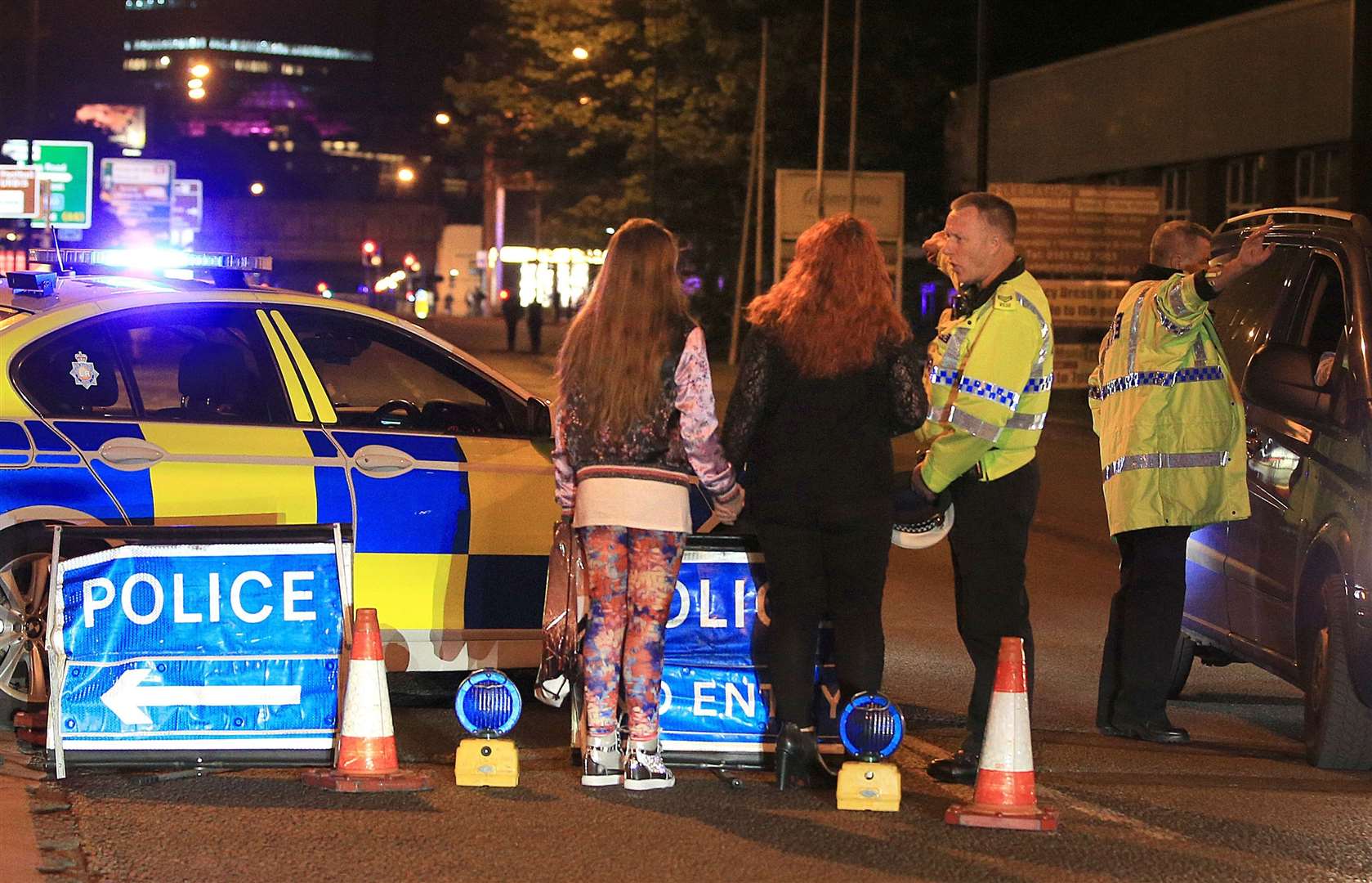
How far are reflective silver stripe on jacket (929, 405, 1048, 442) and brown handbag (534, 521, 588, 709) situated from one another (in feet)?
4.17

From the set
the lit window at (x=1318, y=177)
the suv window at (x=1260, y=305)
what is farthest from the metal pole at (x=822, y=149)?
the suv window at (x=1260, y=305)

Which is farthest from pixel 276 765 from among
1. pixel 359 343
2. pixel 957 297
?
pixel 957 297

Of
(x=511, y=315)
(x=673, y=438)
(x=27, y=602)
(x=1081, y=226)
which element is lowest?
(x=27, y=602)

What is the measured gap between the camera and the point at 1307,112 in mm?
28875

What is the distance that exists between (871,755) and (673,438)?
1170 mm

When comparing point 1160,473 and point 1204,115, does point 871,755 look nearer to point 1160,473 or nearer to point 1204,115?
point 1160,473

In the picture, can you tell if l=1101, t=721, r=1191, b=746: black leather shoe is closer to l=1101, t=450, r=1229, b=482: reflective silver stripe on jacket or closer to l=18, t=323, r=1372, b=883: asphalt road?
l=18, t=323, r=1372, b=883: asphalt road

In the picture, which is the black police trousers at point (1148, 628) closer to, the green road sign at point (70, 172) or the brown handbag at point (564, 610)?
the brown handbag at point (564, 610)

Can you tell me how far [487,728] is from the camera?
20.3ft

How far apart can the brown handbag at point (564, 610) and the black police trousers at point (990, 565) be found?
4.06 feet

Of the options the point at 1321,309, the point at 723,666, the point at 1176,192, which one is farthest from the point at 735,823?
the point at 1176,192

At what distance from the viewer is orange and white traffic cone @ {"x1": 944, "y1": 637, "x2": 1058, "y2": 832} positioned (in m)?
5.80

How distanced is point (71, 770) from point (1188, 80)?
28793mm

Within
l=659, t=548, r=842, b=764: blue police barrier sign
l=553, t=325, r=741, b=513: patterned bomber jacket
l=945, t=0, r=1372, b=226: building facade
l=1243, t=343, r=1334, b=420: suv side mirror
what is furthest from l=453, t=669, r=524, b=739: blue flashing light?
l=945, t=0, r=1372, b=226: building facade
